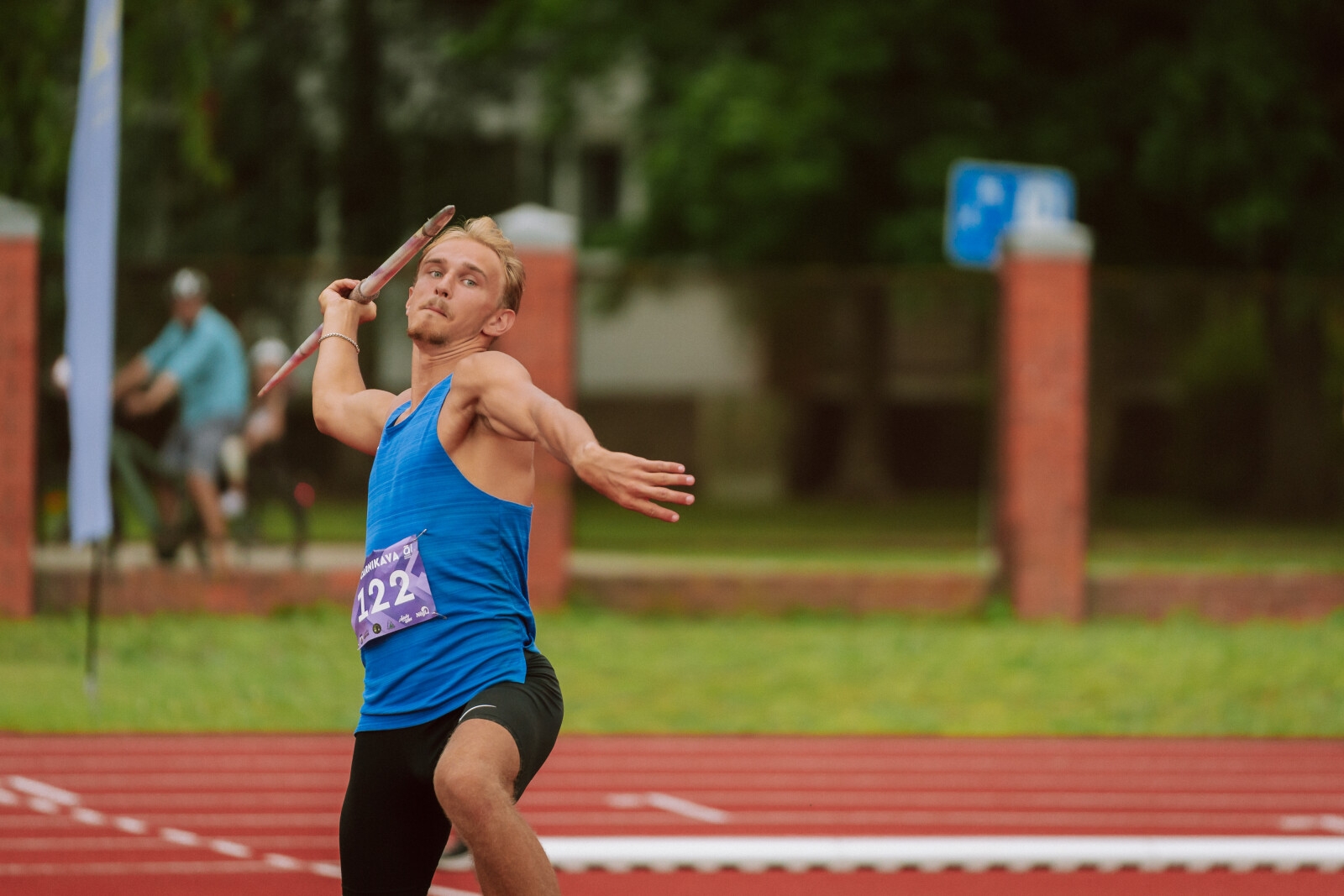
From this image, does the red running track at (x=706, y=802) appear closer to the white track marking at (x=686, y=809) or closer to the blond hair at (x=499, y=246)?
the white track marking at (x=686, y=809)

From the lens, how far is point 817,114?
63.9ft

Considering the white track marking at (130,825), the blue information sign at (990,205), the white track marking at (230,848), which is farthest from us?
the blue information sign at (990,205)

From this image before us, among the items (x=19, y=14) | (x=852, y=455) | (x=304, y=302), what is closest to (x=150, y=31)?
(x=19, y=14)

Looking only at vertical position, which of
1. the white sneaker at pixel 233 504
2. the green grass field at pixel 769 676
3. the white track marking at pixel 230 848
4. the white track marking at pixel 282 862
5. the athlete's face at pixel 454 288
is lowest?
the green grass field at pixel 769 676

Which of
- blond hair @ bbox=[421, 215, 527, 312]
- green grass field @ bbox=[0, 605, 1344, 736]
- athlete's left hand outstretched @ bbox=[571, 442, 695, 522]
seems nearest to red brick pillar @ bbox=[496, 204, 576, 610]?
green grass field @ bbox=[0, 605, 1344, 736]

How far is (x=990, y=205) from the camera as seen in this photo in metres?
13.9

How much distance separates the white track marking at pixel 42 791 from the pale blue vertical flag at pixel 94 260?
1.55 metres

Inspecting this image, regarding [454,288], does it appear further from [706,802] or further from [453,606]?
[706,802]

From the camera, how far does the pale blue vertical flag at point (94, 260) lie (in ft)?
27.4

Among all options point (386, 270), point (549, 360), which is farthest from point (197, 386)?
point (386, 270)

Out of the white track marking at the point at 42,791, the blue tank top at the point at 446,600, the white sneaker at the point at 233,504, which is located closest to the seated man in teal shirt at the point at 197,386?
the white sneaker at the point at 233,504

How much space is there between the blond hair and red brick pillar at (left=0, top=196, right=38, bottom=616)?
9326mm

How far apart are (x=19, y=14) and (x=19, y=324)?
271cm

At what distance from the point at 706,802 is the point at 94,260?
3.80m
